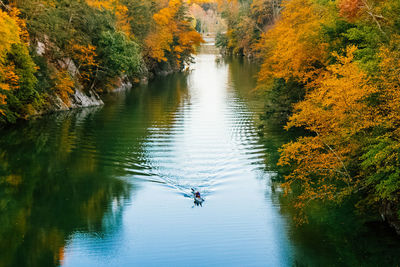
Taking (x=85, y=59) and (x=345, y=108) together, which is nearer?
(x=345, y=108)

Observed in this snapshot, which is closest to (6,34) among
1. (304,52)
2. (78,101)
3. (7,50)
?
(7,50)

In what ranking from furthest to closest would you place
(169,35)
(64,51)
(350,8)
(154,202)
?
(169,35), (64,51), (350,8), (154,202)

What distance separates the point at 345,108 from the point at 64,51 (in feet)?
108

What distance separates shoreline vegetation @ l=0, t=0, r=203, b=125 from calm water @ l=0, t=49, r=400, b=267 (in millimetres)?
3248

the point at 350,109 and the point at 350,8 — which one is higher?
the point at 350,8

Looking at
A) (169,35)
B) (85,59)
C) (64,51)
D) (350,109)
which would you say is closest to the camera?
(350,109)

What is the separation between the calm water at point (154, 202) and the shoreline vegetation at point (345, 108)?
5.07 ft

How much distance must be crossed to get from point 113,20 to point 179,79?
62.2 ft

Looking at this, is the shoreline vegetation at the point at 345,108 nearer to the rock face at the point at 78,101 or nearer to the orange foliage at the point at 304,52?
the orange foliage at the point at 304,52

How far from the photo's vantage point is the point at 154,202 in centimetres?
2017

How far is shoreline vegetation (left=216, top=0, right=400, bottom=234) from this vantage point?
16.1 meters

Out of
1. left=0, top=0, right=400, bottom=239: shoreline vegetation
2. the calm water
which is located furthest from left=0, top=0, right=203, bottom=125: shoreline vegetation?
the calm water

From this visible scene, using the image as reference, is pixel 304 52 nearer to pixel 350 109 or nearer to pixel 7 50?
pixel 350 109

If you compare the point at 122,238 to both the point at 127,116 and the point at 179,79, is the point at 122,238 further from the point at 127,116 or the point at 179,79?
the point at 179,79
